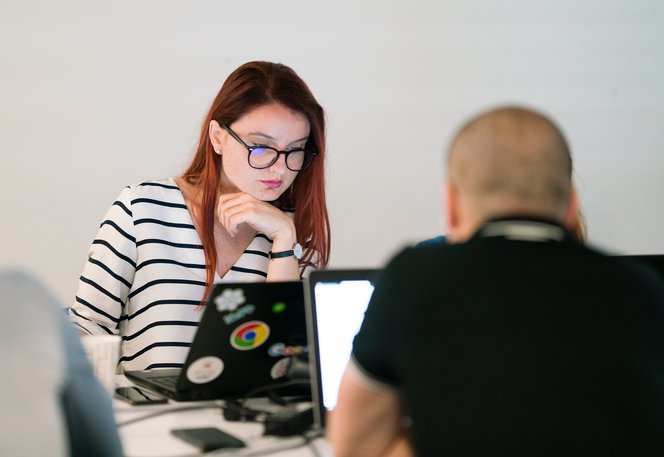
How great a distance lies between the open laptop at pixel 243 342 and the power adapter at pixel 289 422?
121 mm

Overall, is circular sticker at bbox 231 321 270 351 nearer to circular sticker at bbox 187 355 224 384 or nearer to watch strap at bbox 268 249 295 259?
circular sticker at bbox 187 355 224 384

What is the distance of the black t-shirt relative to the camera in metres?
0.86

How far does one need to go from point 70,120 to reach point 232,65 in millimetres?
593

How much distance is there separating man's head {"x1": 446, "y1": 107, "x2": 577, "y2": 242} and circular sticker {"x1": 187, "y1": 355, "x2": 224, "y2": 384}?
2.11ft

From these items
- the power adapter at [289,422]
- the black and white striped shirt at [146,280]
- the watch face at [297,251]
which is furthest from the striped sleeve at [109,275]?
the power adapter at [289,422]

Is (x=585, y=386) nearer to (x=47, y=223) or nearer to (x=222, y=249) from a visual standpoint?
(x=222, y=249)

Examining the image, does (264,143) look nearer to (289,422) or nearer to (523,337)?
(289,422)

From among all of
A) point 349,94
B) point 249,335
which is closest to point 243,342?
point 249,335

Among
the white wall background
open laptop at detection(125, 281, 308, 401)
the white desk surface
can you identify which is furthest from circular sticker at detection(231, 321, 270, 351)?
the white wall background

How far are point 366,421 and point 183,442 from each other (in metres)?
0.42

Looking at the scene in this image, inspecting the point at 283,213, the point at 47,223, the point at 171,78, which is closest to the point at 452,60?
the point at 171,78

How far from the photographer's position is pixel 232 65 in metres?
2.88

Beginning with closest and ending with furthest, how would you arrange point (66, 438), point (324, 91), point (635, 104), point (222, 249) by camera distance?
1. point (66, 438)
2. point (222, 249)
3. point (324, 91)
4. point (635, 104)

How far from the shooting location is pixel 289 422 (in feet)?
4.38
